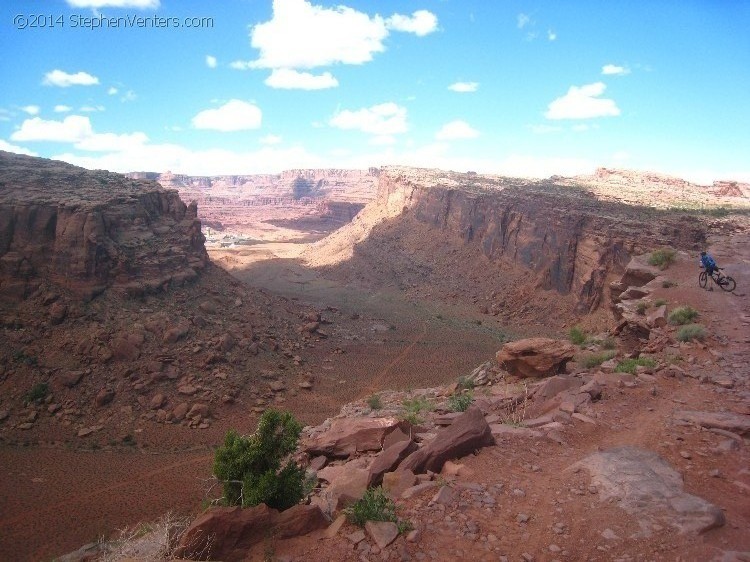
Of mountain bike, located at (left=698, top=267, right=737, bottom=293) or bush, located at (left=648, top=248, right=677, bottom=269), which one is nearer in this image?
mountain bike, located at (left=698, top=267, right=737, bottom=293)

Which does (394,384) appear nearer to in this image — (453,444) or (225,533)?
(453,444)

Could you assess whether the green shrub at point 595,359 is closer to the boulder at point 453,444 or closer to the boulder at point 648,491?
the boulder at point 648,491

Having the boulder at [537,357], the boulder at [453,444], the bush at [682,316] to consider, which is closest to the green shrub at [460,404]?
the boulder at [537,357]

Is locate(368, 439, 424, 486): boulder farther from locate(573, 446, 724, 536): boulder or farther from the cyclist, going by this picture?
the cyclist

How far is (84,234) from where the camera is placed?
2119 centimetres

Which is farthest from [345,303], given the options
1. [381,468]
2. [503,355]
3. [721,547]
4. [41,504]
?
[721,547]

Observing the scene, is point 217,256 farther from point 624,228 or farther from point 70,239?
point 624,228

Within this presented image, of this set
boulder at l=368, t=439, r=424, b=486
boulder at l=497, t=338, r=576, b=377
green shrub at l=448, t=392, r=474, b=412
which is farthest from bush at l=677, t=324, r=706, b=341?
boulder at l=368, t=439, r=424, b=486

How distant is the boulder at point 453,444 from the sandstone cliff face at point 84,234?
18644 millimetres

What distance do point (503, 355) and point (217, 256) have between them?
167ft

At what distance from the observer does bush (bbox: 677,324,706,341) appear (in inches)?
486

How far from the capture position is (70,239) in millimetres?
20953

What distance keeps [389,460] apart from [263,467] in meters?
2.30

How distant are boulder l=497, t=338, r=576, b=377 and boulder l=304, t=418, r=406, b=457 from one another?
5660mm
